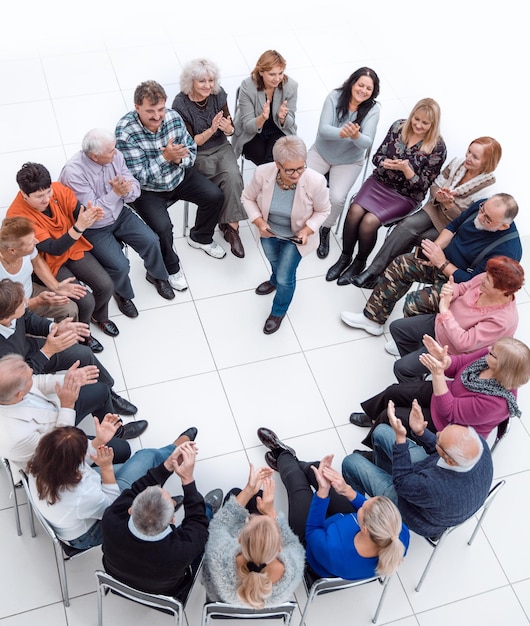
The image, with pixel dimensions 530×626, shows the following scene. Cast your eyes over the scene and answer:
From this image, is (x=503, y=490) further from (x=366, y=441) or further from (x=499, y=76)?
(x=499, y=76)

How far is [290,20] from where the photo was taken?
663 cm

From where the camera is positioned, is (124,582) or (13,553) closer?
(124,582)

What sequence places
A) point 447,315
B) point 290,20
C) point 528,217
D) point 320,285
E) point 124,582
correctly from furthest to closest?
point 290,20, point 528,217, point 320,285, point 447,315, point 124,582

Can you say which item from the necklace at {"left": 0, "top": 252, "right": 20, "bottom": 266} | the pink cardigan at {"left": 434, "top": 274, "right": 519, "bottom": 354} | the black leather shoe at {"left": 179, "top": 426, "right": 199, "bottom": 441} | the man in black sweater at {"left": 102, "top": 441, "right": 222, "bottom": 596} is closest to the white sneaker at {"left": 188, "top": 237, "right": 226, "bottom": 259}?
the black leather shoe at {"left": 179, "top": 426, "right": 199, "bottom": 441}

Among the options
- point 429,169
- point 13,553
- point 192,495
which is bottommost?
point 13,553

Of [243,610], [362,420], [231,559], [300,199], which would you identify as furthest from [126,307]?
[243,610]

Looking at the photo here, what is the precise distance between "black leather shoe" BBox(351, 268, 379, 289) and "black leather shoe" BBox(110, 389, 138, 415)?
181cm

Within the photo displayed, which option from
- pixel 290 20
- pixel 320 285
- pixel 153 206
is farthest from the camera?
pixel 290 20

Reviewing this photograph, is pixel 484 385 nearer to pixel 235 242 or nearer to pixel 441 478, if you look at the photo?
pixel 441 478

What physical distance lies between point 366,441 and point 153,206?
2034 mm

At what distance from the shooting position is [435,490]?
300cm

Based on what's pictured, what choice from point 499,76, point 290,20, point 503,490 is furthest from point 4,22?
point 503,490

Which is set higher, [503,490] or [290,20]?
[290,20]

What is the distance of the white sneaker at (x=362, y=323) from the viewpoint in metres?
4.50
